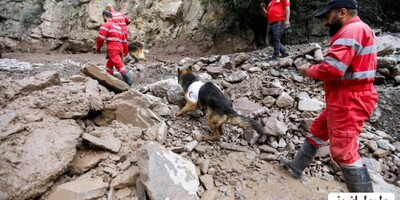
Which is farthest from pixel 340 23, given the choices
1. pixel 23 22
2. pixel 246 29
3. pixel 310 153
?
pixel 23 22

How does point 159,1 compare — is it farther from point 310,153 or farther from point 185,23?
point 310,153

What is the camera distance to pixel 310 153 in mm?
2828

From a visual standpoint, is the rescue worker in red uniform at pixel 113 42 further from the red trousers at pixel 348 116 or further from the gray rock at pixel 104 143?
the red trousers at pixel 348 116

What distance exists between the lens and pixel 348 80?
2.25 metres

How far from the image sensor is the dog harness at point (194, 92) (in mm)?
3741

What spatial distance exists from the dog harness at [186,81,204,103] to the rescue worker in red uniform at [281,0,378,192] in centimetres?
170

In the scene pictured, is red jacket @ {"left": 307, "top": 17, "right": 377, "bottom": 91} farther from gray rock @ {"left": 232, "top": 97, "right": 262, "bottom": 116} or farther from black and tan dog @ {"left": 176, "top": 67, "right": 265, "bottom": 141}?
gray rock @ {"left": 232, "top": 97, "right": 262, "bottom": 116}

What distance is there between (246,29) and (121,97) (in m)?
8.45

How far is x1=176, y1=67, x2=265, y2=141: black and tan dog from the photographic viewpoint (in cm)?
321

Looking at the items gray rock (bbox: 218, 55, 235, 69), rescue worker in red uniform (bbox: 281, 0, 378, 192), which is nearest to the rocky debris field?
rescue worker in red uniform (bbox: 281, 0, 378, 192)

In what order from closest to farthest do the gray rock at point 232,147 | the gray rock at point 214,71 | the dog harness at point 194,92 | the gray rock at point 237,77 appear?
the gray rock at point 232,147
the dog harness at point 194,92
the gray rock at point 237,77
the gray rock at point 214,71

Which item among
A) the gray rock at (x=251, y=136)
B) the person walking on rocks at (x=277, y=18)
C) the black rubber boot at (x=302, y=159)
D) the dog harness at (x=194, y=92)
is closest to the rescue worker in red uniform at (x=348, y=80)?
the black rubber boot at (x=302, y=159)

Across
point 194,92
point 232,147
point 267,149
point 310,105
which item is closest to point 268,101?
point 310,105

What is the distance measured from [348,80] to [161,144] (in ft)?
7.29
